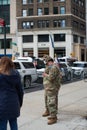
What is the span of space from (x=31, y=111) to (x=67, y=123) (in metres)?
2.72

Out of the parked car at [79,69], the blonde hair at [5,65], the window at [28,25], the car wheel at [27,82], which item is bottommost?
the parked car at [79,69]

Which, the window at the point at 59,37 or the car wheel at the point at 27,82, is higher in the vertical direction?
the window at the point at 59,37

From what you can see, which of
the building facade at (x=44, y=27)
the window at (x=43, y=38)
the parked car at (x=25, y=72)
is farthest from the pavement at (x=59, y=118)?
the window at (x=43, y=38)

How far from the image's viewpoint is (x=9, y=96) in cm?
684

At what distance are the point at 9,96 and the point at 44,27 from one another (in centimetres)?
8314

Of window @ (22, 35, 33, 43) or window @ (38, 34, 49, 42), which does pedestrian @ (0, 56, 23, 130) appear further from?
window @ (22, 35, 33, 43)

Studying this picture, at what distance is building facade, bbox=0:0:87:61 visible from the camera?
292 feet

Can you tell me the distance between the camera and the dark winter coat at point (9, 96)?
22.1 feet

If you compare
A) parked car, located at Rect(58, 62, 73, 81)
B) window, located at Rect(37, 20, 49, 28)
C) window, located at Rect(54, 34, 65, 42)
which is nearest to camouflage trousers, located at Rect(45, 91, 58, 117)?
parked car, located at Rect(58, 62, 73, 81)

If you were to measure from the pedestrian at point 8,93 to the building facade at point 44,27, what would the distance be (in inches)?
3197

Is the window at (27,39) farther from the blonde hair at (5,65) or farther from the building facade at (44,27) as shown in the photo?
the blonde hair at (5,65)

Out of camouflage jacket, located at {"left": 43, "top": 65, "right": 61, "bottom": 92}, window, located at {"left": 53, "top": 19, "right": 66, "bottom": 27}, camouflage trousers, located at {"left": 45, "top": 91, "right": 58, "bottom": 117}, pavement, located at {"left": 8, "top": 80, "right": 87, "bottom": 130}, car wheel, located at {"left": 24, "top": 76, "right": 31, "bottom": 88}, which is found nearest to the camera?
pavement, located at {"left": 8, "top": 80, "right": 87, "bottom": 130}

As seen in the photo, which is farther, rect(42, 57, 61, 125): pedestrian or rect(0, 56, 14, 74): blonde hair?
rect(42, 57, 61, 125): pedestrian

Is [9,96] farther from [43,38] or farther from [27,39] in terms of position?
[27,39]
